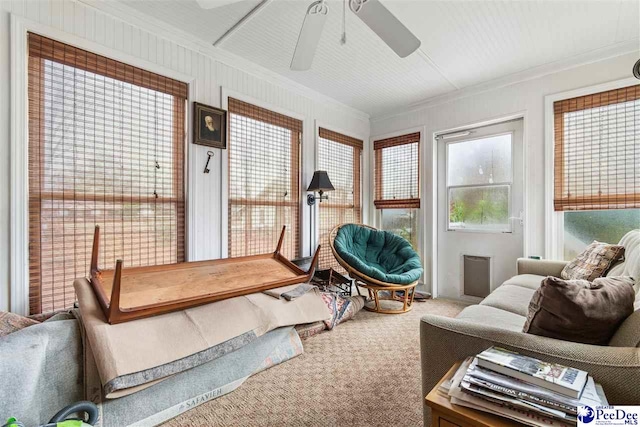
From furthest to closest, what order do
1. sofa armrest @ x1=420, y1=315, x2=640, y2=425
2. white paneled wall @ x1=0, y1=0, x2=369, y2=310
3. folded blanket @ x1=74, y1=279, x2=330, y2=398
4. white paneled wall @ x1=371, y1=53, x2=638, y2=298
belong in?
white paneled wall @ x1=371, y1=53, x2=638, y2=298
white paneled wall @ x1=0, y1=0, x2=369, y2=310
folded blanket @ x1=74, y1=279, x2=330, y2=398
sofa armrest @ x1=420, y1=315, x2=640, y2=425

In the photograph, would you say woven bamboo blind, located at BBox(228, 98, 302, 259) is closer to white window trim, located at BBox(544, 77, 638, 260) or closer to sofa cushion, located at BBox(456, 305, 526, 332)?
sofa cushion, located at BBox(456, 305, 526, 332)

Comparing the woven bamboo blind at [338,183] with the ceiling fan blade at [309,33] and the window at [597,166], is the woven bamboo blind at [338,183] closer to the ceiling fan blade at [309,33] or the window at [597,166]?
the ceiling fan blade at [309,33]

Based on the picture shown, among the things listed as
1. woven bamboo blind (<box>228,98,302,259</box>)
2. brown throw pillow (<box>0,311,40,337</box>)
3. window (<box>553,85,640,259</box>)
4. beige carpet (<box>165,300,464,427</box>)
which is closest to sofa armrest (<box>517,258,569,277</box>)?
window (<box>553,85,640,259</box>)

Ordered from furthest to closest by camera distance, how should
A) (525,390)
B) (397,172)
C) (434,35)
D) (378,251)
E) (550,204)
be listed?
(397,172)
(378,251)
(550,204)
(434,35)
(525,390)

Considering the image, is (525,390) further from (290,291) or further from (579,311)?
(290,291)

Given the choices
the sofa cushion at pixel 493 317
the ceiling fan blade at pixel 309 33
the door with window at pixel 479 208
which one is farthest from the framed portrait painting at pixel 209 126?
the door with window at pixel 479 208

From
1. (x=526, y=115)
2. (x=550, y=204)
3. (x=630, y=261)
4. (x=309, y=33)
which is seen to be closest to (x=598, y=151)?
(x=550, y=204)

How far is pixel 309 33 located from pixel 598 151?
120 inches

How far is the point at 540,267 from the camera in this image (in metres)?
2.95

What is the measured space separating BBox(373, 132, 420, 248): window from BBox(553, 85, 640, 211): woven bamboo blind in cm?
157

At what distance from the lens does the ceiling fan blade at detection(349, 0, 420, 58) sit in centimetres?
148

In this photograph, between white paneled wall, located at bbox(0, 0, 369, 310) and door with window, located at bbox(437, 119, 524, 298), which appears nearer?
white paneled wall, located at bbox(0, 0, 369, 310)

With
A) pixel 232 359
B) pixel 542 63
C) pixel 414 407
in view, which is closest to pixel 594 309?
pixel 414 407

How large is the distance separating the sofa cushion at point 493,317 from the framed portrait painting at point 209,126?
2.52 meters
